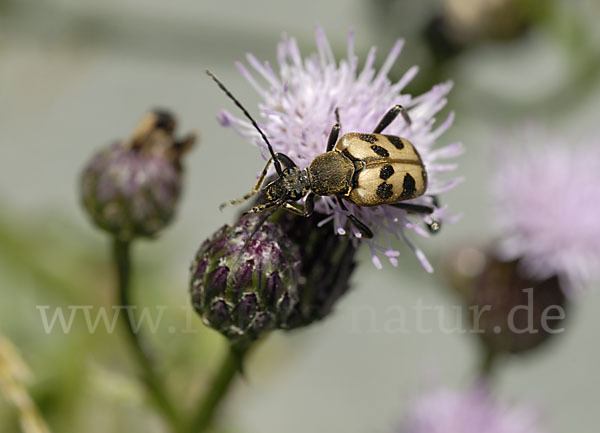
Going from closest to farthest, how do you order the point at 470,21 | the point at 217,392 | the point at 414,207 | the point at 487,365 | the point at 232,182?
the point at 414,207 < the point at 217,392 < the point at 487,365 < the point at 470,21 < the point at 232,182

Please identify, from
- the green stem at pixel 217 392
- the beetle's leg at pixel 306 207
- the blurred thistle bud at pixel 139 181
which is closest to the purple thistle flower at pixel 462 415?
the green stem at pixel 217 392

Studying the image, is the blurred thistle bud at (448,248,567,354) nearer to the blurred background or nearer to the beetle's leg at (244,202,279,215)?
the blurred background

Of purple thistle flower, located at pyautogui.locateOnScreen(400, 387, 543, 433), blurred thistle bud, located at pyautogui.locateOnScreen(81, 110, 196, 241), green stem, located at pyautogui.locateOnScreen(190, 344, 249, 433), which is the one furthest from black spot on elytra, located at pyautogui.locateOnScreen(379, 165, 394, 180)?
purple thistle flower, located at pyautogui.locateOnScreen(400, 387, 543, 433)

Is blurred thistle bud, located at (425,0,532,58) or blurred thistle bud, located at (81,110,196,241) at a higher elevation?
blurred thistle bud, located at (81,110,196,241)

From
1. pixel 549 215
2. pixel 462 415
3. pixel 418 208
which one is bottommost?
pixel 462 415

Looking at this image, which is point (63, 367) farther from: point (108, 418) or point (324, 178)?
point (324, 178)

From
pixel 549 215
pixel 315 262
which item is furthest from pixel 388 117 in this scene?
pixel 549 215

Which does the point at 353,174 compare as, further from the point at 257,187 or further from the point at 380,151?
the point at 257,187
